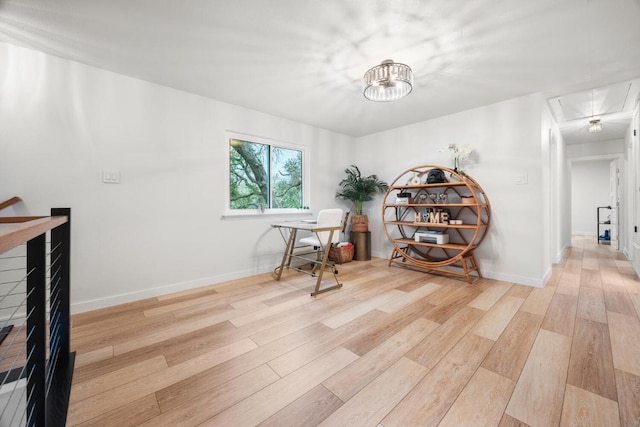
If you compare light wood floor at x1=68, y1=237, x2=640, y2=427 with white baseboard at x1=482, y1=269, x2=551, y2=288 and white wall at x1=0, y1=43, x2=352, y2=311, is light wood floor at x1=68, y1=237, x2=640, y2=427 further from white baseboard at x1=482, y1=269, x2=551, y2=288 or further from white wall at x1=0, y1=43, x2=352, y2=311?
white wall at x1=0, y1=43, x2=352, y2=311

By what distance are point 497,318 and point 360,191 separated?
2641 millimetres

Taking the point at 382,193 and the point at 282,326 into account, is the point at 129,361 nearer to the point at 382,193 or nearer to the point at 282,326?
the point at 282,326

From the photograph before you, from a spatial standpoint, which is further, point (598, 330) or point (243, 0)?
point (598, 330)

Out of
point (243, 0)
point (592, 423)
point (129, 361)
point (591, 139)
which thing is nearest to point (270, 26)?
point (243, 0)

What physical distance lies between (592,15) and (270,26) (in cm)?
220

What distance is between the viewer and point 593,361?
5.11ft

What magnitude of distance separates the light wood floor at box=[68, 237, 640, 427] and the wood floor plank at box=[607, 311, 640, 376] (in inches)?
0.4

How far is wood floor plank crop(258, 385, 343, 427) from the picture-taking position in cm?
115

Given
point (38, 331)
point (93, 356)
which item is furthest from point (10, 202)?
point (38, 331)

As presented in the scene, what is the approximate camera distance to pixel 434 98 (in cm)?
308

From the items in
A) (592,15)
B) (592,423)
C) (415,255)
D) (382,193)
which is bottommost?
(592,423)

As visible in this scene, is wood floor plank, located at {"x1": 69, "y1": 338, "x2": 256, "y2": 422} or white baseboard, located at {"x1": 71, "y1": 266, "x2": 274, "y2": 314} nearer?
wood floor plank, located at {"x1": 69, "y1": 338, "x2": 256, "y2": 422}

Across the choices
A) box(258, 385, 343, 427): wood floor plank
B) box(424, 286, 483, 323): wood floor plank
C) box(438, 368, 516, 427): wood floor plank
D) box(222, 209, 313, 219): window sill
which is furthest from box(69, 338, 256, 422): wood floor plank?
box(222, 209, 313, 219): window sill

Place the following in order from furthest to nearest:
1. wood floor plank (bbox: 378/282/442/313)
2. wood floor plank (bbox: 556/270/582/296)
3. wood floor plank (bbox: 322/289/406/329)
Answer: wood floor plank (bbox: 556/270/582/296)
wood floor plank (bbox: 378/282/442/313)
wood floor plank (bbox: 322/289/406/329)
